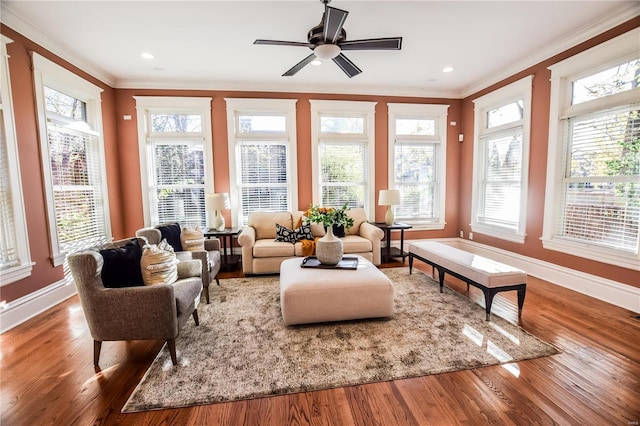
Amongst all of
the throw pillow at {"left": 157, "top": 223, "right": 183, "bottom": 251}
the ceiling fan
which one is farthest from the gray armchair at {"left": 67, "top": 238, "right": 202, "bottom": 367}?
the ceiling fan

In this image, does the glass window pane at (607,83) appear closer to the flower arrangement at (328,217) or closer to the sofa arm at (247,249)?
the flower arrangement at (328,217)

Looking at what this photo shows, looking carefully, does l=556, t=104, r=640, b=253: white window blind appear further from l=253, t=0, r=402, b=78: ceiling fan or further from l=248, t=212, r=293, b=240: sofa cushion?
l=248, t=212, r=293, b=240: sofa cushion

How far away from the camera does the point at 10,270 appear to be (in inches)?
105

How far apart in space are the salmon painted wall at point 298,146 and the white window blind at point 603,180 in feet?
6.56

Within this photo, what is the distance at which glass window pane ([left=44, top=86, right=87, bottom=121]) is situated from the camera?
3297 millimetres

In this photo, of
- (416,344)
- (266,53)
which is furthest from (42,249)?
(416,344)

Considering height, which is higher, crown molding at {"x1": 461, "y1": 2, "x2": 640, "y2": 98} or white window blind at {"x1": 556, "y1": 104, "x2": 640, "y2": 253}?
crown molding at {"x1": 461, "y1": 2, "x2": 640, "y2": 98}

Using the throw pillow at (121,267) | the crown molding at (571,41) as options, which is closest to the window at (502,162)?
the crown molding at (571,41)

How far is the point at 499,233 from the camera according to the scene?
449cm

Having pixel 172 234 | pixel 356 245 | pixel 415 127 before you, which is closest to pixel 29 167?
pixel 172 234

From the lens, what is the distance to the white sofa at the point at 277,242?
4.02 meters

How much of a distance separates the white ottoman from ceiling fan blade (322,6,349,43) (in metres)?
2.16

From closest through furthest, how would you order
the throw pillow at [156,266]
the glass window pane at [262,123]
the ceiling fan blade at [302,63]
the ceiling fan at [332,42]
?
the throw pillow at [156,266] < the ceiling fan at [332,42] < the ceiling fan blade at [302,63] < the glass window pane at [262,123]

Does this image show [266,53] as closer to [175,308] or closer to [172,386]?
[175,308]
